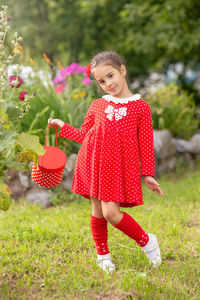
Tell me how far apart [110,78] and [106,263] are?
3.73 ft

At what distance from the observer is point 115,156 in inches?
79.8

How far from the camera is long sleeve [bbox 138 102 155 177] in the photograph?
209 cm

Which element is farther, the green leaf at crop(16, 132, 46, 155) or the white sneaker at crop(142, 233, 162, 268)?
the white sneaker at crop(142, 233, 162, 268)

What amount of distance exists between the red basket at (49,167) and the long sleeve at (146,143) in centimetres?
55

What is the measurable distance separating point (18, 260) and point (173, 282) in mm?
1013

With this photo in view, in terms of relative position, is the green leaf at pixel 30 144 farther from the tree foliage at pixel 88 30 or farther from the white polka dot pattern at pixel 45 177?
the tree foliage at pixel 88 30

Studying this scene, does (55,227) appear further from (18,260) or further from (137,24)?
(137,24)

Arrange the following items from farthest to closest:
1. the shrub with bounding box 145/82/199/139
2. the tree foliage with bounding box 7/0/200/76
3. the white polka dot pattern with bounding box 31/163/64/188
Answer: the tree foliage with bounding box 7/0/200/76 < the shrub with bounding box 145/82/199/139 < the white polka dot pattern with bounding box 31/163/64/188

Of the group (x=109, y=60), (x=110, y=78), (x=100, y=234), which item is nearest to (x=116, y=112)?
(x=110, y=78)

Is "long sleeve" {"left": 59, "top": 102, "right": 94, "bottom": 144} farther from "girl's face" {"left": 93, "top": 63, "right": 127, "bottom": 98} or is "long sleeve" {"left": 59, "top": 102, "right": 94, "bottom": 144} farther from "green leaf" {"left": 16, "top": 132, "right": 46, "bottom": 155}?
"green leaf" {"left": 16, "top": 132, "right": 46, "bottom": 155}

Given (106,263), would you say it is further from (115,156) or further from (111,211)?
(115,156)

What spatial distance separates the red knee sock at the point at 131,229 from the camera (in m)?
2.10

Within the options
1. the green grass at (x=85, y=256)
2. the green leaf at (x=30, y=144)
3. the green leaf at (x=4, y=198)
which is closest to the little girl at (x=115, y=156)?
the green grass at (x=85, y=256)

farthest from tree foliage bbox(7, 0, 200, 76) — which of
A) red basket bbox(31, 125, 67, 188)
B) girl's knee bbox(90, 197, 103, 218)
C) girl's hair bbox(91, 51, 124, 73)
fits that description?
girl's knee bbox(90, 197, 103, 218)
